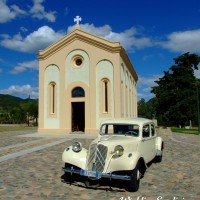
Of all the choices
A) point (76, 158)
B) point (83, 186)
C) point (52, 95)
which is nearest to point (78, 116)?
point (52, 95)

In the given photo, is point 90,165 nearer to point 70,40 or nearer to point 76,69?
point 76,69

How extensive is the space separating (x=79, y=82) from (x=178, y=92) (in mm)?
25257

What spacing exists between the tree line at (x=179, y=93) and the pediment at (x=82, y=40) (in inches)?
926

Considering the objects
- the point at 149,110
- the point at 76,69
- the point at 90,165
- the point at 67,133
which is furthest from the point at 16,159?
the point at 149,110

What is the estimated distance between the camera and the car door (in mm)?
7033

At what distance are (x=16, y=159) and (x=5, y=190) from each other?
166 inches

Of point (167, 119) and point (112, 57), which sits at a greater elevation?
point (112, 57)

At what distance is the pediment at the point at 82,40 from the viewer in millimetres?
22531

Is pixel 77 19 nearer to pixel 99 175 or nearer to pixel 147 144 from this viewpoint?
pixel 147 144

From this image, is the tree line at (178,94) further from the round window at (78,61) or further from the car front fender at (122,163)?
the car front fender at (122,163)

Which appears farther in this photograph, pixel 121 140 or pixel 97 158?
pixel 121 140

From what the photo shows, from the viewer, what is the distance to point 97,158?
6016 mm

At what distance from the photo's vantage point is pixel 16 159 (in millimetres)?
9797

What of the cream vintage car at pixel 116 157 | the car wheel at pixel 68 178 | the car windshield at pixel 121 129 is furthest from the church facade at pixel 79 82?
the car wheel at pixel 68 178
